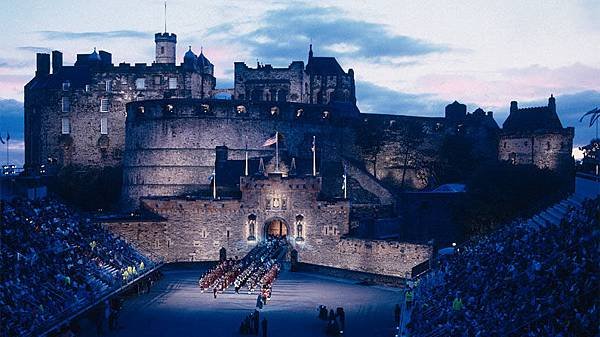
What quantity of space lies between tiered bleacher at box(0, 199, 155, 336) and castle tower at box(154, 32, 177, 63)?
107 ft

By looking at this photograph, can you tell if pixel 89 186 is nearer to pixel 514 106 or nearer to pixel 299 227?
pixel 299 227

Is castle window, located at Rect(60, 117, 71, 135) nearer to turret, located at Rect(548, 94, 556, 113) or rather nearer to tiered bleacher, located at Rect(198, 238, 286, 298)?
tiered bleacher, located at Rect(198, 238, 286, 298)

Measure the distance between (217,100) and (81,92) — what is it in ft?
49.2

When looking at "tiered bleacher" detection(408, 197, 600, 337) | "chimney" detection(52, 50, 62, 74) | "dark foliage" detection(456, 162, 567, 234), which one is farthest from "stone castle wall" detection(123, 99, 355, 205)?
"tiered bleacher" detection(408, 197, 600, 337)

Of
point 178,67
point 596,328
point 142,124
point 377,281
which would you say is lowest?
point 377,281

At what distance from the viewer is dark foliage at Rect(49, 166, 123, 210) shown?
2463 inches

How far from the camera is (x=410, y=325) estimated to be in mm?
27125

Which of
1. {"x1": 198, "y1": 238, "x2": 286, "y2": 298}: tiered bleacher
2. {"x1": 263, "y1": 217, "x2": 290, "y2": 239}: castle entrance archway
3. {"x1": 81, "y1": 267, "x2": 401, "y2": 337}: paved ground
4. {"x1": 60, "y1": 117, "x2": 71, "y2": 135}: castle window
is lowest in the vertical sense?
{"x1": 81, "y1": 267, "x2": 401, "y2": 337}: paved ground

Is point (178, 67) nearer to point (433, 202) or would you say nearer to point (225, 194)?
point (225, 194)

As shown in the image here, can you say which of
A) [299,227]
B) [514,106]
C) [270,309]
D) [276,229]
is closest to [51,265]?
[270,309]

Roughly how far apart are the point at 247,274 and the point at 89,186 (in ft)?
93.7

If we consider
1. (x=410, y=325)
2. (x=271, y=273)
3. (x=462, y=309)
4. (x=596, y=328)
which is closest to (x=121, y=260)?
(x=271, y=273)

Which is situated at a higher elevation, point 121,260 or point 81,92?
point 81,92

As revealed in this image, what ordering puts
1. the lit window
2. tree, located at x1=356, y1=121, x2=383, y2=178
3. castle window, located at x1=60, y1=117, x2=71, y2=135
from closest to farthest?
tree, located at x1=356, y1=121, x2=383, y2=178 < castle window, located at x1=60, y1=117, x2=71, y2=135 < the lit window
